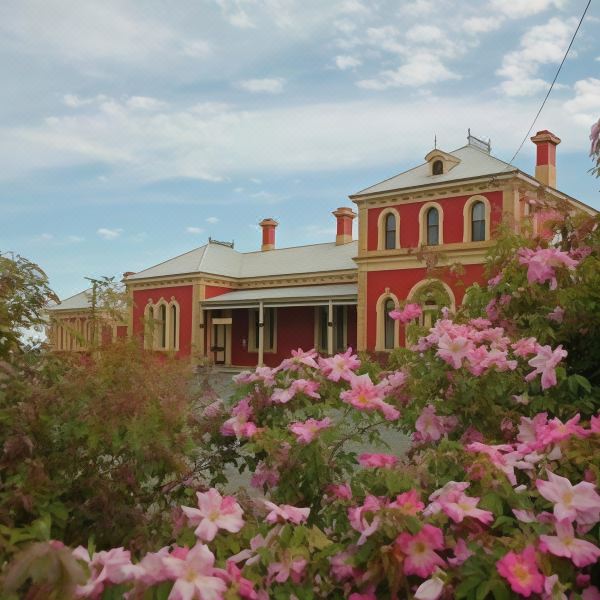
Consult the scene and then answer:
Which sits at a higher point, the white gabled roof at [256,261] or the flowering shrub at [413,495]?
the white gabled roof at [256,261]

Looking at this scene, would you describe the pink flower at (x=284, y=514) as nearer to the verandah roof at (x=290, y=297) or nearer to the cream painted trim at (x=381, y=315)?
the cream painted trim at (x=381, y=315)

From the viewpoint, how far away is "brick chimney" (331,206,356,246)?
1056 inches

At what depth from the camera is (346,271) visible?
2378 centimetres

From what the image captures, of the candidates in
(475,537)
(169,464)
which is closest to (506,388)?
(475,537)

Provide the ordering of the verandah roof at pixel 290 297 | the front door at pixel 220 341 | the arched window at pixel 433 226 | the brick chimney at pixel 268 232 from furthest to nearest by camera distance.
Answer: the brick chimney at pixel 268 232
the front door at pixel 220 341
the verandah roof at pixel 290 297
the arched window at pixel 433 226

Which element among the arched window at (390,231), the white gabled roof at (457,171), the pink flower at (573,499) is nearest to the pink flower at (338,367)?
the pink flower at (573,499)

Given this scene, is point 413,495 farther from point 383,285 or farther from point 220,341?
point 220,341

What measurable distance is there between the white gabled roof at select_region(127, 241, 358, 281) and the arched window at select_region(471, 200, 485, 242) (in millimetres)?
5997

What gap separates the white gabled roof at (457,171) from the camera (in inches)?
759

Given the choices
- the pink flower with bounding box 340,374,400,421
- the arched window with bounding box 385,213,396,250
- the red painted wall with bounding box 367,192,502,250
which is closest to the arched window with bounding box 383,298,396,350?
the arched window with bounding box 385,213,396,250

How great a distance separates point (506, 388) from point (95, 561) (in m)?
1.94

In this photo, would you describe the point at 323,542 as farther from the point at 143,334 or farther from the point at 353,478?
the point at 143,334

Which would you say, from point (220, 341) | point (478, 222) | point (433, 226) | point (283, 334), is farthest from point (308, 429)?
point (220, 341)

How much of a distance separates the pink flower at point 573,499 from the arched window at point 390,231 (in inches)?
771
